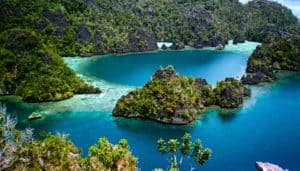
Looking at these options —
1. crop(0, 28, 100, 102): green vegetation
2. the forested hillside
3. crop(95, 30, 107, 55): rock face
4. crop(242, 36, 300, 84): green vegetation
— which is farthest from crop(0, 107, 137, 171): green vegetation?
crop(95, 30, 107, 55): rock face

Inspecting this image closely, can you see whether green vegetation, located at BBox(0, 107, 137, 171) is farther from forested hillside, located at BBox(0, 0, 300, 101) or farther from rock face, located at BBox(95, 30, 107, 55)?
rock face, located at BBox(95, 30, 107, 55)

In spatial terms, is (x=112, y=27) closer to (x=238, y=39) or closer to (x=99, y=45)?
(x=99, y=45)

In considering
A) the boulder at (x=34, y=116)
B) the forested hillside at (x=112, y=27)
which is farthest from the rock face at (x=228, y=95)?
the boulder at (x=34, y=116)

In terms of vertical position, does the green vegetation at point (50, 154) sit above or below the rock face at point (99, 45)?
above

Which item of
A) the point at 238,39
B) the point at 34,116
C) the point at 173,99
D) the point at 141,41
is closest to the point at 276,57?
the point at 141,41

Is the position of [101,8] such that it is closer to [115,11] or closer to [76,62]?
[115,11]

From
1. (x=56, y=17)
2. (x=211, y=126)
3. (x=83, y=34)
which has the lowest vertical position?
(x=211, y=126)

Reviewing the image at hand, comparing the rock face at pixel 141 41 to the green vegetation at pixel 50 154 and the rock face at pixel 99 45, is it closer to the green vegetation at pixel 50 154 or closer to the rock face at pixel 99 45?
the rock face at pixel 99 45

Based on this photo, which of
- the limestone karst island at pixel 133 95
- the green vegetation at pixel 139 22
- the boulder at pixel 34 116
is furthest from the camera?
the green vegetation at pixel 139 22
